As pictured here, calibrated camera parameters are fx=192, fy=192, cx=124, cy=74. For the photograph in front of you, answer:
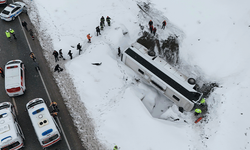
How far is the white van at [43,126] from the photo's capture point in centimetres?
1456

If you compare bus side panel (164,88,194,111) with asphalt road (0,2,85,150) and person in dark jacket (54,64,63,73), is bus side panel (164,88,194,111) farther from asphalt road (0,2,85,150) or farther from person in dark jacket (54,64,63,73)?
person in dark jacket (54,64,63,73)

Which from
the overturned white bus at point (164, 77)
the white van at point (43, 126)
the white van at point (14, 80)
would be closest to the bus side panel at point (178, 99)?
the overturned white bus at point (164, 77)

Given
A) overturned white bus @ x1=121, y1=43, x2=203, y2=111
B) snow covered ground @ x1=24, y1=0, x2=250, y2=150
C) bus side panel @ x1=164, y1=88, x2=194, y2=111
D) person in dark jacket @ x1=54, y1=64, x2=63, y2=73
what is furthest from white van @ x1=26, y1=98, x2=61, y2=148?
bus side panel @ x1=164, y1=88, x2=194, y2=111

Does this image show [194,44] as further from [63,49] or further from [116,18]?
[63,49]

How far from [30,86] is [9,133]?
5704 mm

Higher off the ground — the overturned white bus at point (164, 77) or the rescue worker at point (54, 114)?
the overturned white bus at point (164, 77)

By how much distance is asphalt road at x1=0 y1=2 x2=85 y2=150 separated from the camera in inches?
638

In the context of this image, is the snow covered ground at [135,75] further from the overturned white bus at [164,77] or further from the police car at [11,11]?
the police car at [11,11]

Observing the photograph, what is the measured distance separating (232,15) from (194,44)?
246 inches

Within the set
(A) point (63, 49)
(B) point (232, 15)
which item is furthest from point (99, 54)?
(B) point (232, 15)

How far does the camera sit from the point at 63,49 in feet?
72.7

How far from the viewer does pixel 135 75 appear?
21094mm

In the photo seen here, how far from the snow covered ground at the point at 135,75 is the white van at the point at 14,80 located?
129 inches

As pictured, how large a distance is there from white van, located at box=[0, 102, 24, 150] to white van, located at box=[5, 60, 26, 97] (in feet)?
7.08
